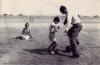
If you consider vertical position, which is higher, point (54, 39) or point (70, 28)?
point (70, 28)

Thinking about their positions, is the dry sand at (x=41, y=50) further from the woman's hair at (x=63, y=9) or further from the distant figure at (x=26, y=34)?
the woman's hair at (x=63, y=9)

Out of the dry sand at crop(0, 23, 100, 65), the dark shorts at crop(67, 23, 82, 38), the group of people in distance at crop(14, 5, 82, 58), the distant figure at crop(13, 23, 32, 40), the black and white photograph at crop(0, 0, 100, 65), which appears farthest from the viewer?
the distant figure at crop(13, 23, 32, 40)

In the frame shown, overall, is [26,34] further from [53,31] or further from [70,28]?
[70,28]

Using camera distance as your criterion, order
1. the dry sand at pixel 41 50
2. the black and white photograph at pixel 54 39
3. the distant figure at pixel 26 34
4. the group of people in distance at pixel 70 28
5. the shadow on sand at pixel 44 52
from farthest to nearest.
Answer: the distant figure at pixel 26 34, the shadow on sand at pixel 44 52, the group of people in distance at pixel 70 28, the black and white photograph at pixel 54 39, the dry sand at pixel 41 50

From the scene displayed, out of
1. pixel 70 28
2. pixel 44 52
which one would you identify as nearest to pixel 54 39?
pixel 44 52

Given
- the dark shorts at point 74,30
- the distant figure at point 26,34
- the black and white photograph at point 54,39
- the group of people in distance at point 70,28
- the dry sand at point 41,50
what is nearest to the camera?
the dry sand at point 41,50

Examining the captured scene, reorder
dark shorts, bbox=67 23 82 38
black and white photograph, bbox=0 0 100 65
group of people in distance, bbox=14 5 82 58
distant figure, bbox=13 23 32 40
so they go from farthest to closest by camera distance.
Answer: distant figure, bbox=13 23 32 40
dark shorts, bbox=67 23 82 38
group of people in distance, bbox=14 5 82 58
black and white photograph, bbox=0 0 100 65

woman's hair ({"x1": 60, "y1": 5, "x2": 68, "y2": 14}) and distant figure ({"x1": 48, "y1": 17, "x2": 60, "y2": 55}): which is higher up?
woman's hair ({"x1": 60, "y1": 5, "x2": 68, "y2": 14})

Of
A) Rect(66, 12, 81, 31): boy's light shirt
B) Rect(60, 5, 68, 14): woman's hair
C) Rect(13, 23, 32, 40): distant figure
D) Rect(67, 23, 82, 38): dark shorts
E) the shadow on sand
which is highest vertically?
Rect(60, 5, 68, 14): woman's hair

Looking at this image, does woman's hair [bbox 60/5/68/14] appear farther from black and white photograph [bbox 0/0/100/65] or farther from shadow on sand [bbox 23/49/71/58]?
shadow on sand [bbox 23/49/71/58]

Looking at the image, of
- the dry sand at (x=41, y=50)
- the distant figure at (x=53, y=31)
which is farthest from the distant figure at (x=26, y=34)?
the distant figure at (x=53, y=31)

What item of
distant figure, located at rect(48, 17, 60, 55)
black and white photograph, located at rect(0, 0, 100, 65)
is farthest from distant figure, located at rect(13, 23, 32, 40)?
distant figure, located at rect(48, 17, 60, 55)

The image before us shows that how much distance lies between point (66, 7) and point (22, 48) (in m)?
1.12

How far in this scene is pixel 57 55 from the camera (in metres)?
5.76
